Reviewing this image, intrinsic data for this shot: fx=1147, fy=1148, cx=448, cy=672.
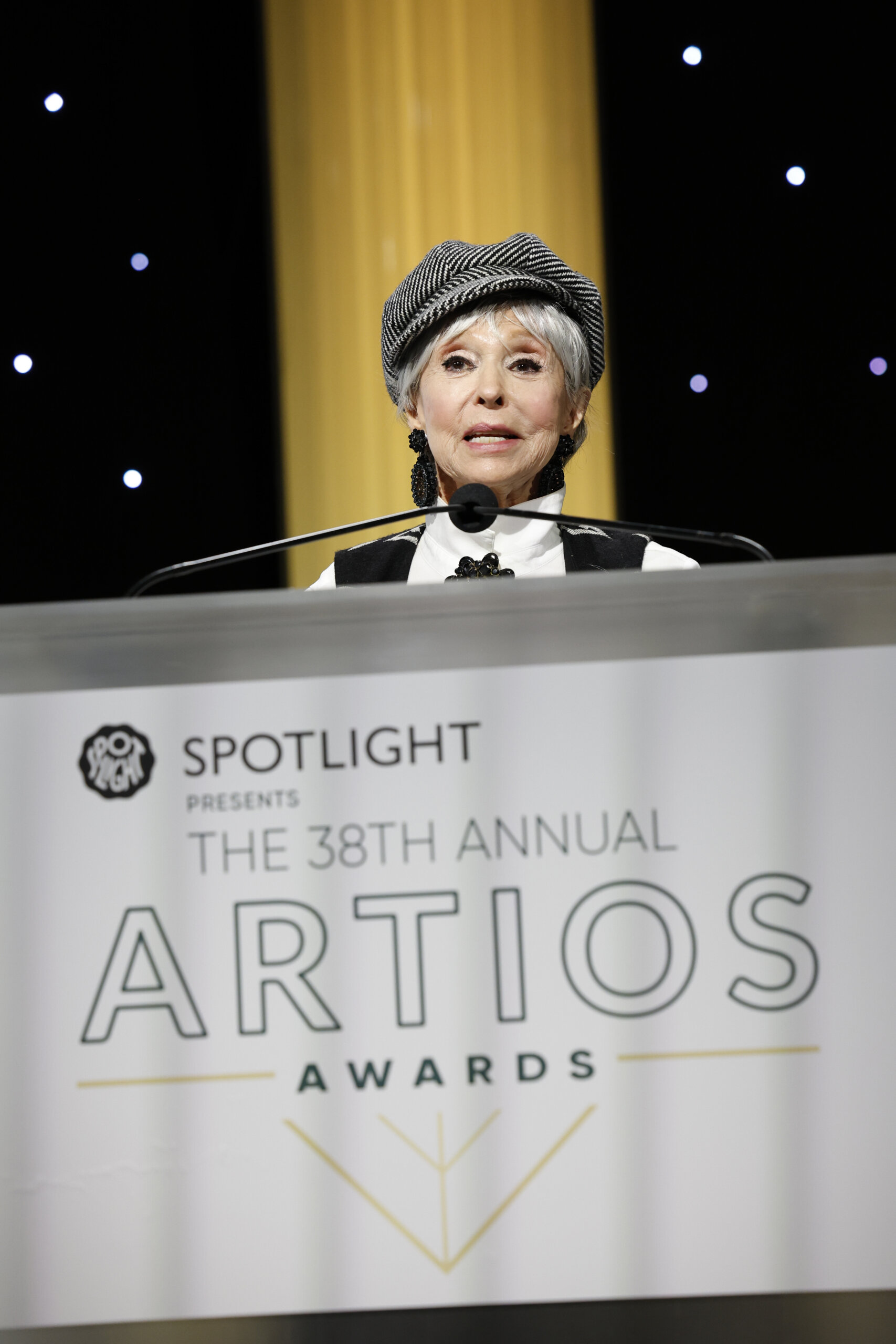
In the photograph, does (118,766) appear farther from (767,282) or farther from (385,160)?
(385,160)

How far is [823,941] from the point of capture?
47cm

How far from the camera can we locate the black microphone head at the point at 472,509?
0.64 meters

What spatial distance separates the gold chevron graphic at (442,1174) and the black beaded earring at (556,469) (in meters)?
0.79

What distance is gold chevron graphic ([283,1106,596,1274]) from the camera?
469 mm

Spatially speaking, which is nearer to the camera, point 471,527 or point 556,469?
point 471,527

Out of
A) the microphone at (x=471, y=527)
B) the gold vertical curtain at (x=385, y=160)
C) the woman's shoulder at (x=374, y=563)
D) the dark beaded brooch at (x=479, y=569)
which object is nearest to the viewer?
the microphone at (x=471, y=527)

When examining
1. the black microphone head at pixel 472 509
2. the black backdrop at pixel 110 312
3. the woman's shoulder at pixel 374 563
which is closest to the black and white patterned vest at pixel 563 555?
the woman's shoulder at pixel 374 563

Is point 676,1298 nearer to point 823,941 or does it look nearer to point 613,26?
point 823,941

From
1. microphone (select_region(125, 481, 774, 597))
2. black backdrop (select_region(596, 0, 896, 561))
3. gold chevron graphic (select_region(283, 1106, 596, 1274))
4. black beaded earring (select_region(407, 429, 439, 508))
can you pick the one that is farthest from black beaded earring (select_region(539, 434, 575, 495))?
gold chevron graphic (select_region(283, 1106, 596, 1274))

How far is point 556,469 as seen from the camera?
3.89 feet

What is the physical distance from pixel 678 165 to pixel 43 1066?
5.80 feet

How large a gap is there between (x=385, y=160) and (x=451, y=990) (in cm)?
185

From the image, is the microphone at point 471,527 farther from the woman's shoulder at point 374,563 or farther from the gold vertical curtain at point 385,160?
the gold vertical curtain at point 385,160

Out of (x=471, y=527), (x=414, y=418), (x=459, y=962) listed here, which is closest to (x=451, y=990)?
(x=459, y=962)
